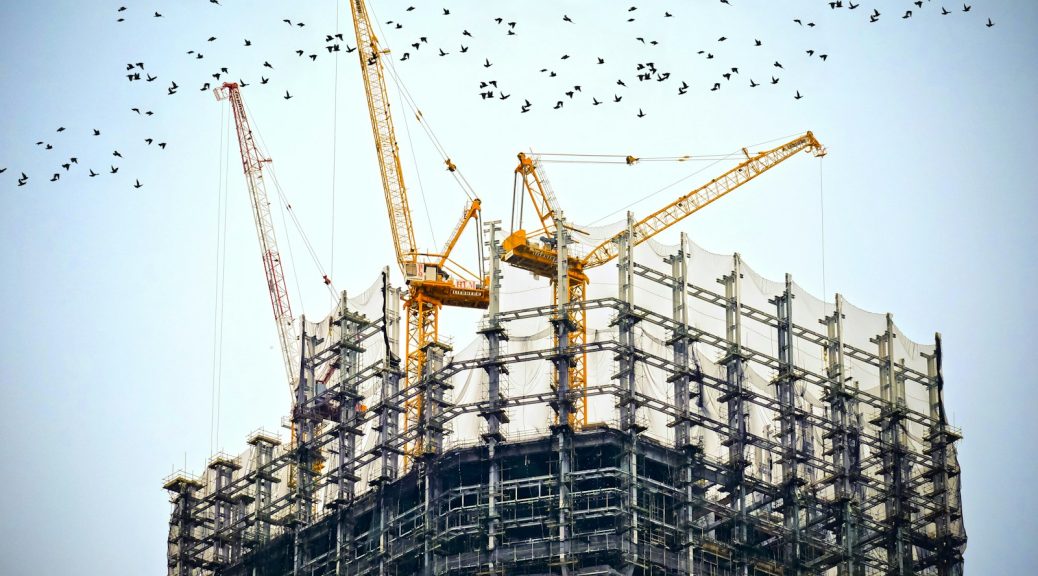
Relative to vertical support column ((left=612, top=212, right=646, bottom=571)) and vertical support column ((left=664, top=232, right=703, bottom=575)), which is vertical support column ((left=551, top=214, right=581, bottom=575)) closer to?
vertical support column ((left=612, top=212, right=646, bottom=571))

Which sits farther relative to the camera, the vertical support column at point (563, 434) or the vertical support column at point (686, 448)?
the vertical support column at point (686, 448)

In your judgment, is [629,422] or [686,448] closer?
[629,422]

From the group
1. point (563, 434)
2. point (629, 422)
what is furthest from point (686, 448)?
point (563, 434)

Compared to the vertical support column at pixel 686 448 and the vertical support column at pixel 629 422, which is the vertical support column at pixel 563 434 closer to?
the vertical support column at pixel 629 422

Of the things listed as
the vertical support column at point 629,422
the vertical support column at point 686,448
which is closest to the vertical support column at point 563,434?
the vertical support column at point 629,422

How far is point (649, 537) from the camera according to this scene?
192 metres

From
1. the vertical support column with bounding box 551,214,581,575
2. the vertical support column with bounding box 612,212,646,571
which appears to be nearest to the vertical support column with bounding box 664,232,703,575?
the vertical support column with bounding box 612,212,646,571

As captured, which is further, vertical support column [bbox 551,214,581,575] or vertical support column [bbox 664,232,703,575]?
vertical support column [bbox 664,232,703,575]

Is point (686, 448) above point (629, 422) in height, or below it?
below

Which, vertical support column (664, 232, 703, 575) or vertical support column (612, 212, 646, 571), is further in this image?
vertical support column (664, 232, 703, 575)

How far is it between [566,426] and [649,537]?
1205 cm

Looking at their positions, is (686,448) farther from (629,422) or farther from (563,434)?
(563,434)

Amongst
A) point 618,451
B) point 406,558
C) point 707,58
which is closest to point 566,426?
point 618,451

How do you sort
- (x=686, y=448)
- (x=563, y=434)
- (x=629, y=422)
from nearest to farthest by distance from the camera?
(x=563, y=434)
(x=629, y=422)
(x=686, y=448)
